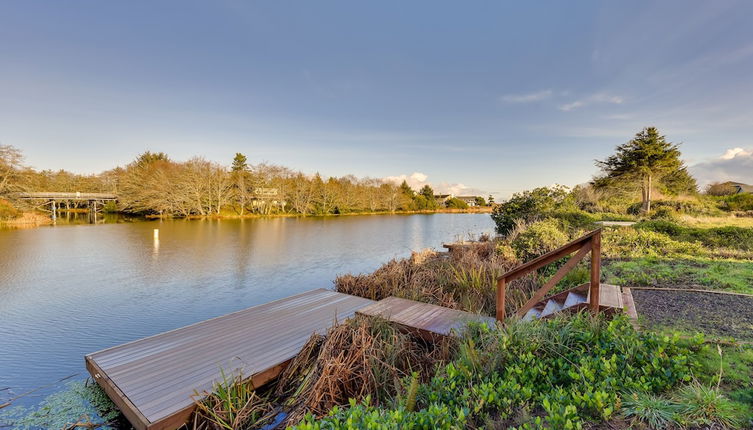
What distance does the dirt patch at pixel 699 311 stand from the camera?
8.81 feet

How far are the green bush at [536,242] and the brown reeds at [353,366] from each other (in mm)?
4862

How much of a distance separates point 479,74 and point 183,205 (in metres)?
25.9

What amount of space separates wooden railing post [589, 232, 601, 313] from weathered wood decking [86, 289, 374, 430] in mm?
2581

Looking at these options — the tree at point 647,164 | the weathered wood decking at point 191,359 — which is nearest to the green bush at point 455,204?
the tree at point 647,164

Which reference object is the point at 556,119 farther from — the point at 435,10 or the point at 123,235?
the point at 123,235

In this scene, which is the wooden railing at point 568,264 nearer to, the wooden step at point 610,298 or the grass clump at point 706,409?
the wooden step at point 610,298

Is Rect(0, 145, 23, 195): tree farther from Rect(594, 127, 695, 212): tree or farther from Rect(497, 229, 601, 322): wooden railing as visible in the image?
Rect(594, 127, 695, 212): tree

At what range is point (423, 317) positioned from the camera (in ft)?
11.7

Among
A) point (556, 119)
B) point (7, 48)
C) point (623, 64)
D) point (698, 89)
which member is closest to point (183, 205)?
point (7, 48)

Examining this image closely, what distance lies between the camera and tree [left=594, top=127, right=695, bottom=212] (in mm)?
→ 16531

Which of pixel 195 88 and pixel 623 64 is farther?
pixel 195 88

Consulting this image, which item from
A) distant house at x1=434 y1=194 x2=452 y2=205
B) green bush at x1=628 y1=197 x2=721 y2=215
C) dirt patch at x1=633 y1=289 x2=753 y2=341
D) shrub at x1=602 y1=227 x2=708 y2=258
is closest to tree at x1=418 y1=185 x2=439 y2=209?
distant house at x1=434 y1=194 x2=452 y2=205

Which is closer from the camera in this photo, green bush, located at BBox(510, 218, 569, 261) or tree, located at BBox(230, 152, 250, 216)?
green bush, located at BBox(510, 218, 569, 261)

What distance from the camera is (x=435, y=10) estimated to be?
1098 centimetres
